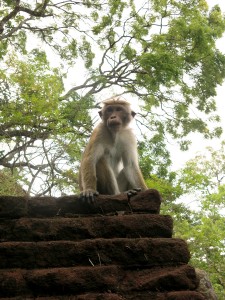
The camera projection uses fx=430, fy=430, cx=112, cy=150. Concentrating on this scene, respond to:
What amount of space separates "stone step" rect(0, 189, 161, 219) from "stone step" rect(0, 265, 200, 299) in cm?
58

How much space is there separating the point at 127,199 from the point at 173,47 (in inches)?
518

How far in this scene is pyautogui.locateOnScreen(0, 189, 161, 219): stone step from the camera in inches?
134

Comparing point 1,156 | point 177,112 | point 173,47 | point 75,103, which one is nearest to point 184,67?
point 173,47

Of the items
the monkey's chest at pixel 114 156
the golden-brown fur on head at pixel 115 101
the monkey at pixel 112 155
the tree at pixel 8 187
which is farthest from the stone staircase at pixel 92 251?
the tree at pixel 8 187

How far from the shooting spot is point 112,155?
6148 mm

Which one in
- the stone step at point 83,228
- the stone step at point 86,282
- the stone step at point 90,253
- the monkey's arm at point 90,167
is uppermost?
the monkey's arm at point 90,167

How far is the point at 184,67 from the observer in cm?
1553

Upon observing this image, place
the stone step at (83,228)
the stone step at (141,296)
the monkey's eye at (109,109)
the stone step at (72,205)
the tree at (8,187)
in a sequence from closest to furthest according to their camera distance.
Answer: the stone step at (141,296), the stone step at (83,228), the stone step at (72,205), the monkey's eye at (109,109), the tree at (8,187)

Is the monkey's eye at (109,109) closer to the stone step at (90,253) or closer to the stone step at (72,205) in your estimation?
the stone step at (72,205)

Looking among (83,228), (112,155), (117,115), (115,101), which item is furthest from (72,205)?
(115,101)

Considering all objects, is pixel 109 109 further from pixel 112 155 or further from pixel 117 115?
pixel 112 155

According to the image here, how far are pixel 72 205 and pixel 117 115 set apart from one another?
9.96ft

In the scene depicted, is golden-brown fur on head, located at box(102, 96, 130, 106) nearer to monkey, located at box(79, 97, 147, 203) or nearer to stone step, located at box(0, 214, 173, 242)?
monkey, located at box(79, 97, 147, 203)

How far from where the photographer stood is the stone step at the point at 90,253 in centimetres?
301
